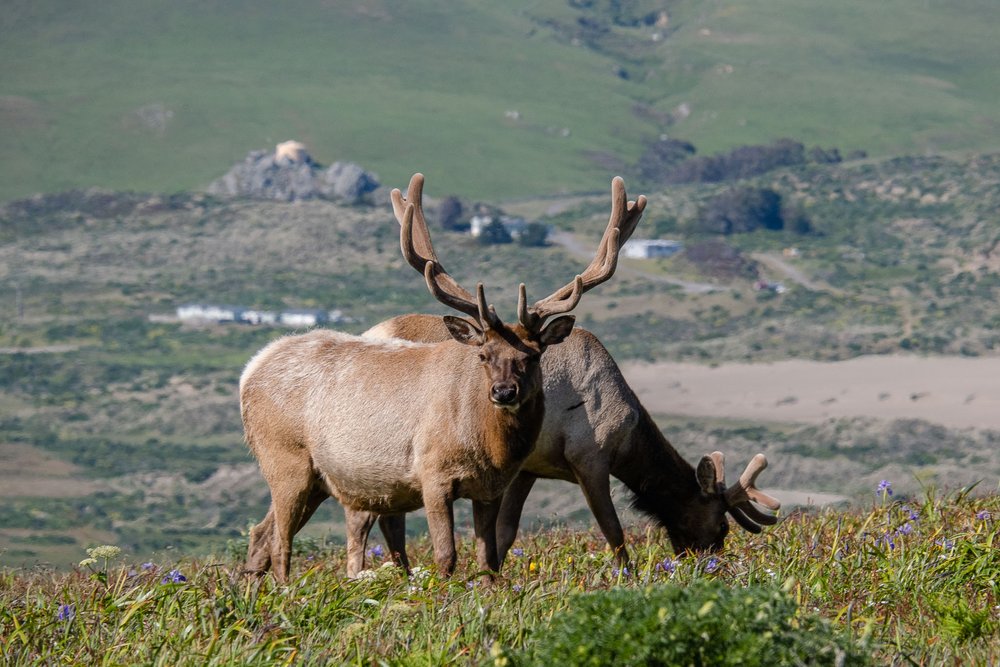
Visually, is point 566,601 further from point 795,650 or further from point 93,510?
point 93,510

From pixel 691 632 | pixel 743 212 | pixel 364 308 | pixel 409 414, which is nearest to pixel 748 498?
pixel 409 414

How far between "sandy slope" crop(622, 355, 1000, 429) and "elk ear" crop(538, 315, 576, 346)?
52.1 metres

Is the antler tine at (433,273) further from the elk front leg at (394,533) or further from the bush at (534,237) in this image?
the bush at (534,237)

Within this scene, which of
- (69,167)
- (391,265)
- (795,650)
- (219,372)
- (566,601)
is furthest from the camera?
(69,167)

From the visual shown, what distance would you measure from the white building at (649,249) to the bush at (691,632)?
11800 centimetres

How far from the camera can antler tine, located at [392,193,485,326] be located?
10781 mm

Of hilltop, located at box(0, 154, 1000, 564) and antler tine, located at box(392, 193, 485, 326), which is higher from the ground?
antler tine, located at box(392, 193, 485, 326)

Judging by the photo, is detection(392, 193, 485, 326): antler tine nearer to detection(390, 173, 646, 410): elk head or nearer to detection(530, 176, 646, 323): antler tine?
detection(390, 173, 646, 410): elk head

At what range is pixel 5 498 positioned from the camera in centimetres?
7081

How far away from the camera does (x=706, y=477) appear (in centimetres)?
1367

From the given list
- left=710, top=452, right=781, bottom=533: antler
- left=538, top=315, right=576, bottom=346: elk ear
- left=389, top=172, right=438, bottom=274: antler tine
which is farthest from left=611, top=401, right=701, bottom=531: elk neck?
left=538, top=315, right=576, bottom=346: elk ear

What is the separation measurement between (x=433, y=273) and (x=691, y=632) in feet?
16.3

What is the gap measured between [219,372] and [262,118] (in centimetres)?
10479

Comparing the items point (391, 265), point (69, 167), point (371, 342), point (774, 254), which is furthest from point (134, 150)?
point (371, 342)
